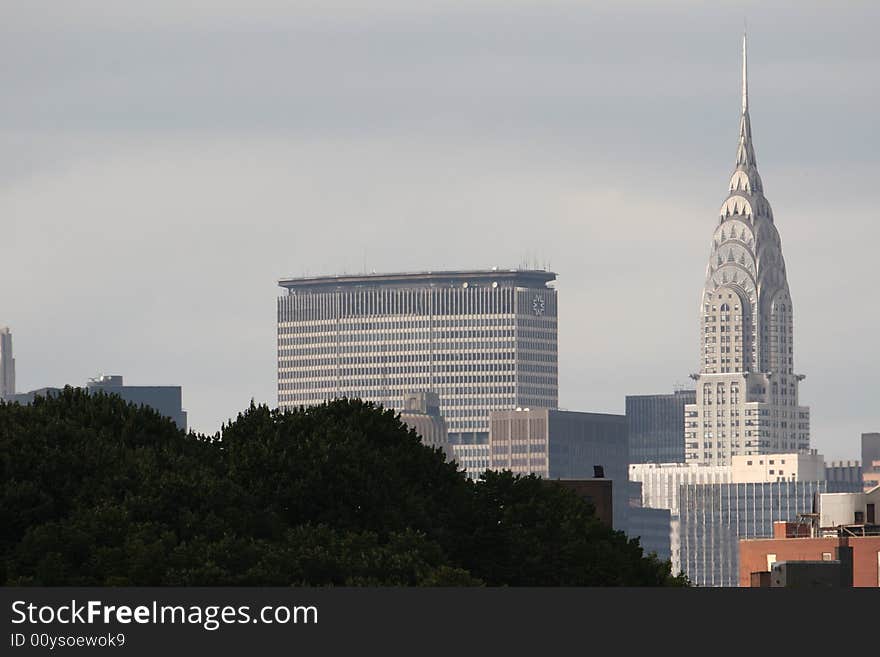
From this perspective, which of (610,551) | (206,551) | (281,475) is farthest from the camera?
(610,551)

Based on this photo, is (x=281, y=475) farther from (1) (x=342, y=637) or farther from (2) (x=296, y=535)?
(1) (x=342, y=637)

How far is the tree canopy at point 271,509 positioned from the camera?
106m

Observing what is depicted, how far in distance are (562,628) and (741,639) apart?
5.07m

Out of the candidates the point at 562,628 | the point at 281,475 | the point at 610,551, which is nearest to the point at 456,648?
the point at 562,628

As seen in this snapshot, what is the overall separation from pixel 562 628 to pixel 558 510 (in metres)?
59.8

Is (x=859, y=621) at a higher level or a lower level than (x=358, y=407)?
lower

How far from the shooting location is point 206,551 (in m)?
106

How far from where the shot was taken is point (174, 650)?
230 ft

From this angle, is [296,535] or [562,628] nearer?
[562,628]

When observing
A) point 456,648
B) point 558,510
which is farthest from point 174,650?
point 558,510

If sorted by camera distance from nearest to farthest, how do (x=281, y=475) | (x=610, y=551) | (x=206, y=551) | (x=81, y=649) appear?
1. (x=81, y=649)
2. (x=206, y=551)
3. (x=281, y=475)
4. (x=610, y=551)

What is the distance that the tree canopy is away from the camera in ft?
347

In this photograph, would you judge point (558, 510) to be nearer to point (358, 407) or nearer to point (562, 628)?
point (358, 407)

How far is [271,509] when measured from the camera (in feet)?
392
